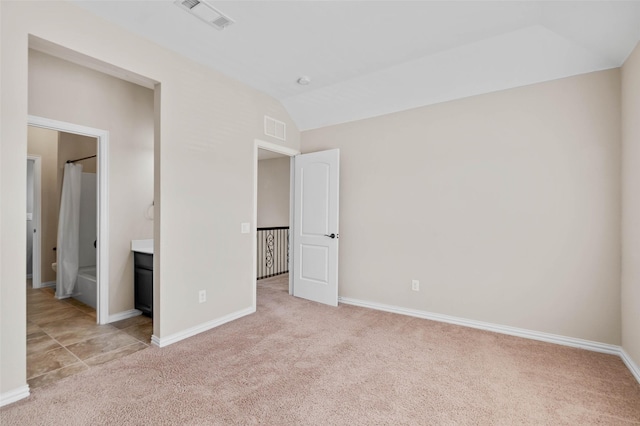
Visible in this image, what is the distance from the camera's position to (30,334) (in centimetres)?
296

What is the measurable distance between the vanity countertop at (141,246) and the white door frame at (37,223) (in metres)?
2.32

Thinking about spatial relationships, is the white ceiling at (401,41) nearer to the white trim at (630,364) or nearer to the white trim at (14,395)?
the white trim at (630,364)

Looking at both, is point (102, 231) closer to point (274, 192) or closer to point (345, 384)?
point (345, 384)

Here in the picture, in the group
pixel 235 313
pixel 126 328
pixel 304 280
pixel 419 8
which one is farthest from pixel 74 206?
pixel 419 8

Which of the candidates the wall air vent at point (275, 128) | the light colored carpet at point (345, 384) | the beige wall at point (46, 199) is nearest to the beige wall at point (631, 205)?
the light colored carpet at point (345, 384)

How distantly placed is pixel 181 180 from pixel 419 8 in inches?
98.8

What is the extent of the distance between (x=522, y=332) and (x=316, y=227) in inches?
102

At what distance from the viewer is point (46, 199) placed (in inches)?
187

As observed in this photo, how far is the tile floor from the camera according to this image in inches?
93.4

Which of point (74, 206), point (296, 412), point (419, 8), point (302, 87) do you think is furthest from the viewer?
point (74, 206)

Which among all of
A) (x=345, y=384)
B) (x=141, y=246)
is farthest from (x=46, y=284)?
(x=345, y=384)

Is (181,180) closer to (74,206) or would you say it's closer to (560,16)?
(74,206)

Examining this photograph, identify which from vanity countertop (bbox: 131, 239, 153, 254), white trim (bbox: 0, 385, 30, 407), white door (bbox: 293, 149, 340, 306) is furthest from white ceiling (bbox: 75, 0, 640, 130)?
white trim (bbox: 0, 385, 30, 407)

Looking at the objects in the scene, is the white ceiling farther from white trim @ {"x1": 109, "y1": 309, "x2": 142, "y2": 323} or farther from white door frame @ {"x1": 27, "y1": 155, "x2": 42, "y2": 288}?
white door frame @ {"x1": 27, "y1": 155, "x2": 42, "y2": 288}
